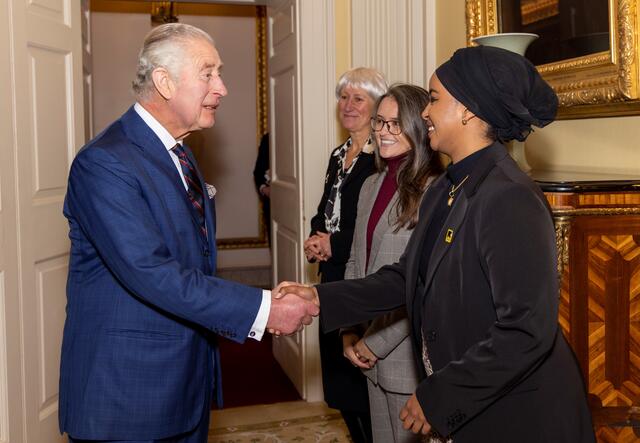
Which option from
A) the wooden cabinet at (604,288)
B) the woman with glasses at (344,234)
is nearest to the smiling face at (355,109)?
the woman with glasses at (344,234)

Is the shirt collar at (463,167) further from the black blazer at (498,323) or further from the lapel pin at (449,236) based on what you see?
the lapel pin at (449,236)

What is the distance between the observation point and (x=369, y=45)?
4.57 metres

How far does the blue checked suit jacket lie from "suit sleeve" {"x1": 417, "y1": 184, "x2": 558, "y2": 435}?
65 cm

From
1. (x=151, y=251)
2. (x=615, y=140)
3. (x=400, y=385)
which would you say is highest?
(x=615, y=140)

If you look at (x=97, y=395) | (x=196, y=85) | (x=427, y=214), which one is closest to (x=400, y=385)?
(x=427, y=214)

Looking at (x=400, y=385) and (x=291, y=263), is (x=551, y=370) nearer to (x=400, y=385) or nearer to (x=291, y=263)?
(x=400, y=385)

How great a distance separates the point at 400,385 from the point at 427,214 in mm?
806

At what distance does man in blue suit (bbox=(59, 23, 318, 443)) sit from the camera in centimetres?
207

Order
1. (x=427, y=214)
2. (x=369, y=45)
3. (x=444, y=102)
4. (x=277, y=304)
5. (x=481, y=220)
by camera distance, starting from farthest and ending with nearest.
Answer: (x=369, y=45), (x=277, y=304), (x=427, y=214), (x=444, y=102), (x=481, y=220)

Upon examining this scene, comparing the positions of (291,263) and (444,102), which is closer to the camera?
(444,102)

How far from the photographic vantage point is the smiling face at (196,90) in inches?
Answer: 90.4

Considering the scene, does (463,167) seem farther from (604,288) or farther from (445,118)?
(604,288)

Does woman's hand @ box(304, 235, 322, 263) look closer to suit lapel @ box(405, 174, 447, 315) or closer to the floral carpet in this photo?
the floral carpet

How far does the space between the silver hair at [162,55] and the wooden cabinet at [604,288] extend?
1.17m
